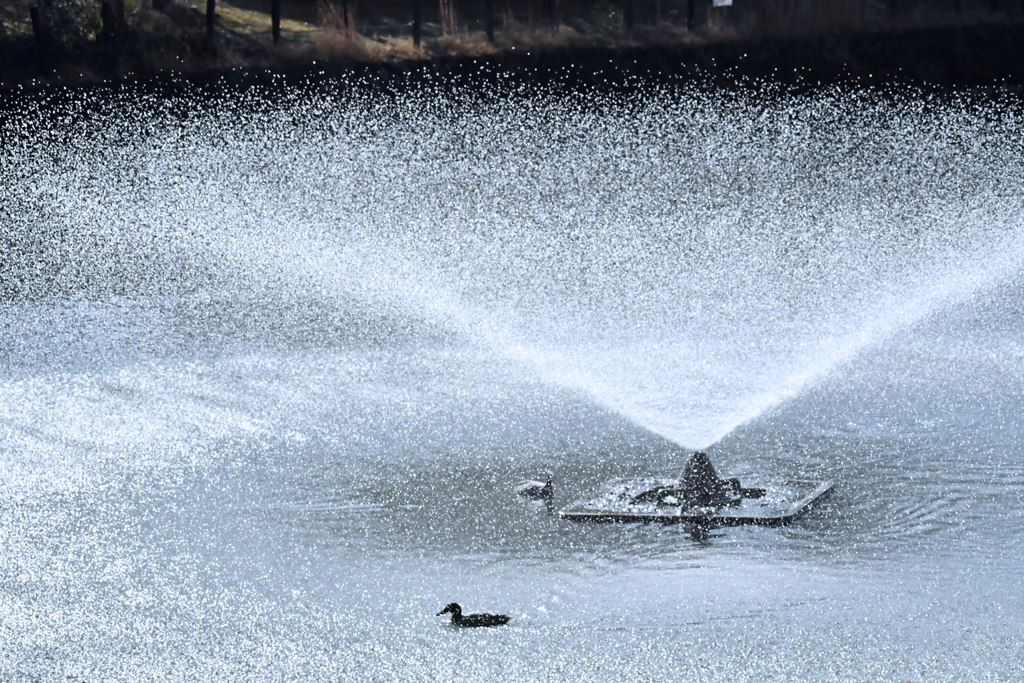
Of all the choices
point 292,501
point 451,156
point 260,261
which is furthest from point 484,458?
point 451,156

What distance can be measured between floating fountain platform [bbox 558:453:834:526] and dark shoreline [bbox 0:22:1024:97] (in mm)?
16257

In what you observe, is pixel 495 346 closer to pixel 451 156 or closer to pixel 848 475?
pixel 848 475

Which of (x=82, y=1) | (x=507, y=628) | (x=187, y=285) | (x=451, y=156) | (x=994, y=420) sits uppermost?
(x=82, y=1)

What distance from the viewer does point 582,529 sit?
26.0ft

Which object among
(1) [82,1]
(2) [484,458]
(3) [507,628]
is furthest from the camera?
(1) [82,1]

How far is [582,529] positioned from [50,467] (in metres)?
3.61

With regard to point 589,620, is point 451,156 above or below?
above

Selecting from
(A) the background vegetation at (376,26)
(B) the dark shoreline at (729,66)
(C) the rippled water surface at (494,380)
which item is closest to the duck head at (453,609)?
(C) the rippled water surface at (494,380)

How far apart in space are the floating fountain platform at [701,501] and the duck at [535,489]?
0.74ft

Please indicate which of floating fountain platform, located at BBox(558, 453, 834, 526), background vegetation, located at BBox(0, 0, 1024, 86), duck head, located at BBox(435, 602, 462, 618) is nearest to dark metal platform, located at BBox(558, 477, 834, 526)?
floating fountain platform, located at BBox(558, 453, 834, 526)

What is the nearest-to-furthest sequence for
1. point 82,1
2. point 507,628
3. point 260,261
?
point 507,628 < point 260,261 < point 82,1

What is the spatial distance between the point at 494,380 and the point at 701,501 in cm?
357

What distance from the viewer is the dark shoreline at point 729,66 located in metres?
23.8

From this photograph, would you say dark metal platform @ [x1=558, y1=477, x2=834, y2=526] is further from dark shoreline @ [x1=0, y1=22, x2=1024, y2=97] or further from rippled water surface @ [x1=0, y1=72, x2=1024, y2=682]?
dark shoreline @ [x1=0, y1=22, x2=1024, y2=97]
